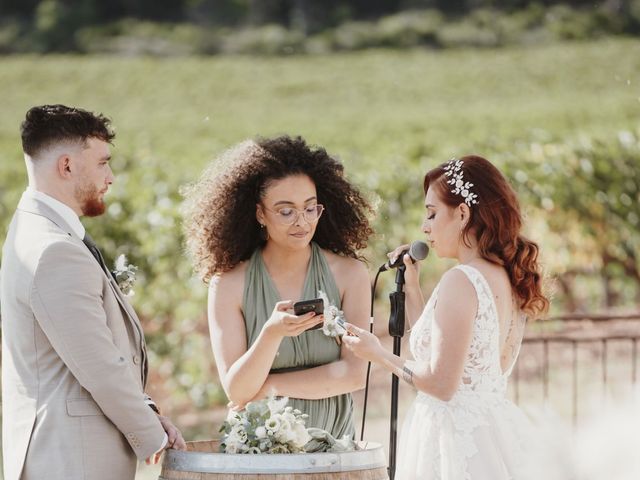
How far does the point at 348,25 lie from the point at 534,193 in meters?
27.7

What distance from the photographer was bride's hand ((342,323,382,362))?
3.55 metres

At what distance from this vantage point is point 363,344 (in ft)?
11.7

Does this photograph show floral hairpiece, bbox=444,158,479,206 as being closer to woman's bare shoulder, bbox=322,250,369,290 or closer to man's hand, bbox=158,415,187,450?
woman's bare shoulder, bbox=322,250,369,290

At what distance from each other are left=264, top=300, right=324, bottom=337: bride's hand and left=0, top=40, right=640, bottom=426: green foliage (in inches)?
45.2

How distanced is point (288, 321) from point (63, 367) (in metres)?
0.73

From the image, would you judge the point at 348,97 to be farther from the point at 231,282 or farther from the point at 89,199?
the point at 89,199

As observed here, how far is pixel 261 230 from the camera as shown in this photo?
416cm

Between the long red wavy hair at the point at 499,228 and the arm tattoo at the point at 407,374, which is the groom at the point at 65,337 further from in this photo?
the long red wavy hair at the point at 499,228

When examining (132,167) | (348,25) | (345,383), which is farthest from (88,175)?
(348,25)

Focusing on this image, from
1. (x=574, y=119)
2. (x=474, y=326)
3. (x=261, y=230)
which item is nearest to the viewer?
(x=474, y=326)

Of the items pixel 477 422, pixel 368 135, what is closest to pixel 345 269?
pixel 477 422

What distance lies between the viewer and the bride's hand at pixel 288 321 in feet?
11.5

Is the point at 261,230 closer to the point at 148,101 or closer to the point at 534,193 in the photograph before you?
the point at 534,193

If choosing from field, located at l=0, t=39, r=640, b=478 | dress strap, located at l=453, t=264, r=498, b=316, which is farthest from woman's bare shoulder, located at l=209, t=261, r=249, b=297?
field, located at l=0, t=39, r=640, b=478
